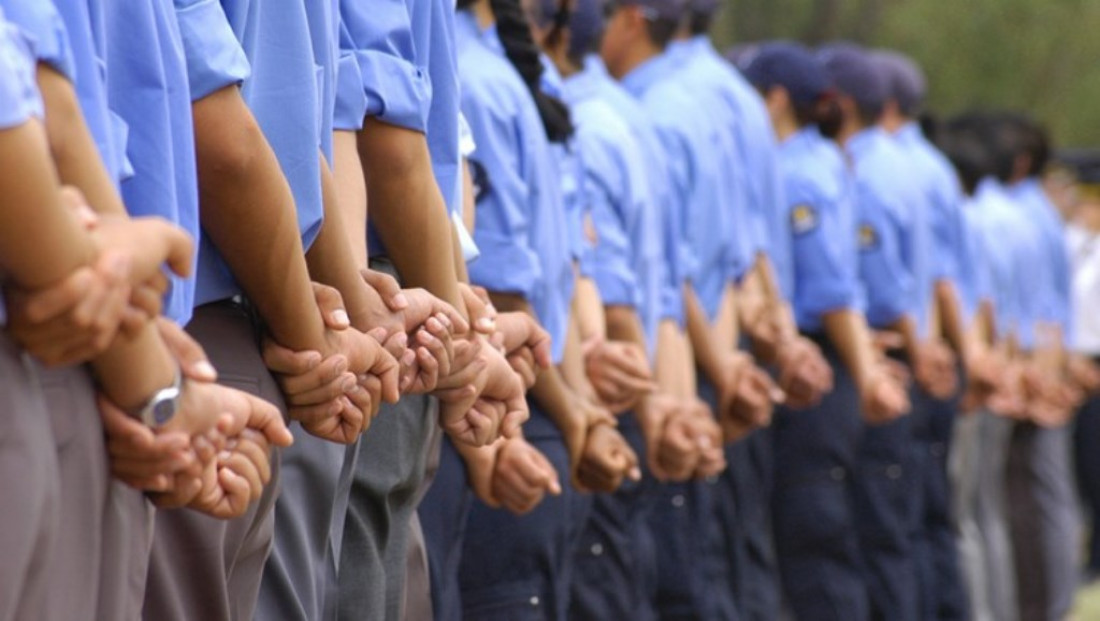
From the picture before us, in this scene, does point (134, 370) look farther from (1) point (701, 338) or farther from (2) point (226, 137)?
(1) point (701, 338)

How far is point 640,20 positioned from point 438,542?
2.72 metres

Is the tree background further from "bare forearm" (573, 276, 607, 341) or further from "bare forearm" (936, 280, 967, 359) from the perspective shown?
"bare forearm" (573, 276, 607, 341)

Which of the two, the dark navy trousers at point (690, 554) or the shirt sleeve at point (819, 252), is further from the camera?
the shirt sleeve at point (819, 252)

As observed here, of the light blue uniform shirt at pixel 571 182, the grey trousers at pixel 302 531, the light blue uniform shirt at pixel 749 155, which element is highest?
the grey trousers at pixel 302 531

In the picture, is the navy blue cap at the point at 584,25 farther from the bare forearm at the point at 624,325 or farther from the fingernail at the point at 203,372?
the fingernail at the point at 203,372

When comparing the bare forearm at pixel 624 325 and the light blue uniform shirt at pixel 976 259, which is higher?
the bare forearm at pixel 624 325

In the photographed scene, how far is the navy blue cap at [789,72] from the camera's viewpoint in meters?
7.85

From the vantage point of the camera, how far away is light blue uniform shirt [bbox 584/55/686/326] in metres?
5.90

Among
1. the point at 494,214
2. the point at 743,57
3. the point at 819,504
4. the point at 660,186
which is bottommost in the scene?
the point at 819,504

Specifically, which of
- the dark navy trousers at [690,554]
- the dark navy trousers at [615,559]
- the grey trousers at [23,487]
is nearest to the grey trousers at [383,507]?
the grey trousers at [23,487]

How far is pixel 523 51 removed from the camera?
4.73m

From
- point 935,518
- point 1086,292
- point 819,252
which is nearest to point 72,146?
point 819,252

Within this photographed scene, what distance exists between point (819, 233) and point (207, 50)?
5.03 m

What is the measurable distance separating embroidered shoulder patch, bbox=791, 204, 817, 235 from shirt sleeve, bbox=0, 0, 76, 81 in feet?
17.9
